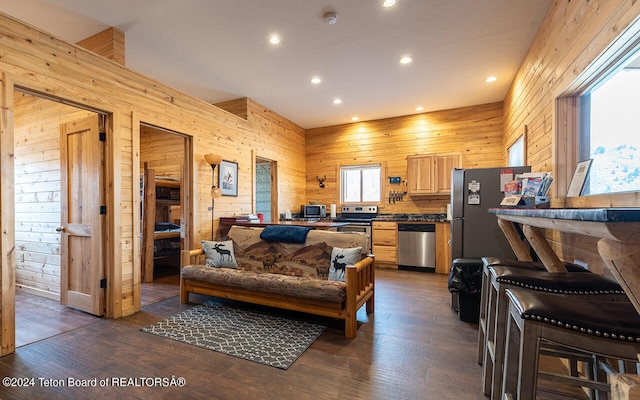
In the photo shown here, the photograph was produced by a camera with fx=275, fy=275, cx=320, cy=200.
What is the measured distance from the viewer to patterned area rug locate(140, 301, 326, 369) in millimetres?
2176

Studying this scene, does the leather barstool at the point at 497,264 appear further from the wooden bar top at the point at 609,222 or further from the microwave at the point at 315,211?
the microwave at the point at 315,211

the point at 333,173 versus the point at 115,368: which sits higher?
the point at 333,173

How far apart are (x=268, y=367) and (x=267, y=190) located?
4.97 m

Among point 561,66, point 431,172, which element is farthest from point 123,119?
point 431,172

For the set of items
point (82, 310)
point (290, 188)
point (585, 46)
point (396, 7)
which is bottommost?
point (82, 310)

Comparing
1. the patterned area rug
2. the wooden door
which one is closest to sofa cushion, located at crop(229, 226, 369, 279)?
the patterned area rug

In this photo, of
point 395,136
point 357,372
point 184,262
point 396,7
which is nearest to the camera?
point 357,372

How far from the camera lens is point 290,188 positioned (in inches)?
248

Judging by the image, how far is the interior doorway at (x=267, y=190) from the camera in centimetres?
583

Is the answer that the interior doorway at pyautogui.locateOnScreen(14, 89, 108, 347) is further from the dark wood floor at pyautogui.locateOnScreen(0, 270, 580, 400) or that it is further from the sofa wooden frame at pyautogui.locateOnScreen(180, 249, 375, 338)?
the sofa wooden frame at pyautogui.locateOnScreen(180, 249, 375, 338)

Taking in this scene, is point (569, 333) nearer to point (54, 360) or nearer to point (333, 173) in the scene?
point (54, 360)

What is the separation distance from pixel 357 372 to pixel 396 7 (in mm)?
3173

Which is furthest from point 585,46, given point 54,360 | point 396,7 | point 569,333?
point 54,360

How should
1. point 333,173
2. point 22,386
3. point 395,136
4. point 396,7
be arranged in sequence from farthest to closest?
point 333,173 < point 395,136 < point 396,7 < point 22,386
